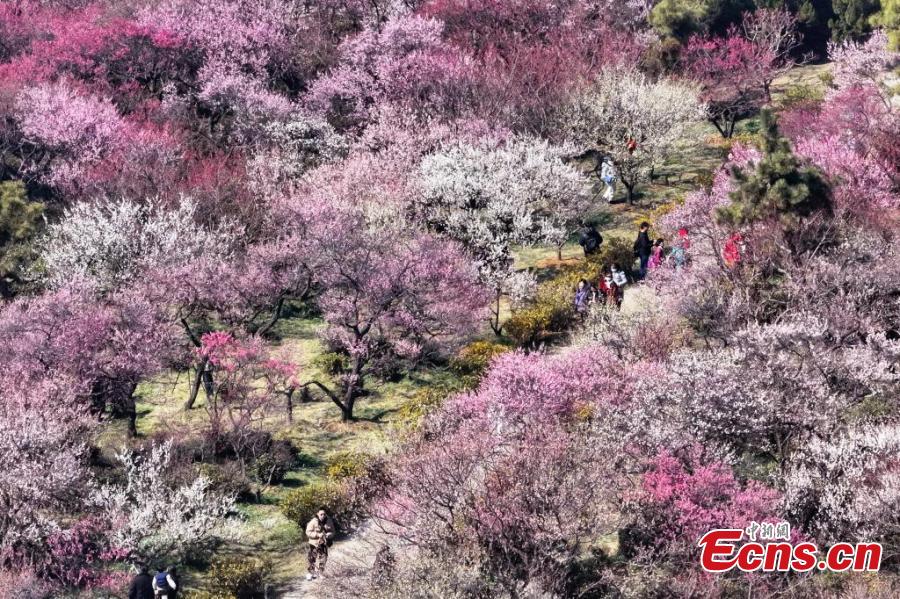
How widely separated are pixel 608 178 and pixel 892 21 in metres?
19.4

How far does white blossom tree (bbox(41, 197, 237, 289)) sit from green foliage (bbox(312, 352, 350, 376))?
4.81 meters

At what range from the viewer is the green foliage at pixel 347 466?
1161 inches

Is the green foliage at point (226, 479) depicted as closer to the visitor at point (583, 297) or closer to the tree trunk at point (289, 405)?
the tree trunk at point (289, 405)

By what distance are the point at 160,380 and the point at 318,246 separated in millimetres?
6631

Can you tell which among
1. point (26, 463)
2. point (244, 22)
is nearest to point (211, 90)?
point (244, 22)

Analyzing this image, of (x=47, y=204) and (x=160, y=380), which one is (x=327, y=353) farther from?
(x=47, y=204)

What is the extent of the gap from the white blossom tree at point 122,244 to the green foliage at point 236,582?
14.1 m

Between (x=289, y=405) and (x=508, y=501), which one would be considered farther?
(x=289, y=405)

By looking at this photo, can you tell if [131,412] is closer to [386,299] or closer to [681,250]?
[386,299]

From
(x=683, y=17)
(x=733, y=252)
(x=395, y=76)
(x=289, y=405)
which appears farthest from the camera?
(x=683, y=17)

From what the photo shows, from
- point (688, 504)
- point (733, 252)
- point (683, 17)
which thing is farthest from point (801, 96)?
point (688, 504)

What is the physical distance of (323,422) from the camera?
3453 cm

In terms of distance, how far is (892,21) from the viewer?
57562 mm
